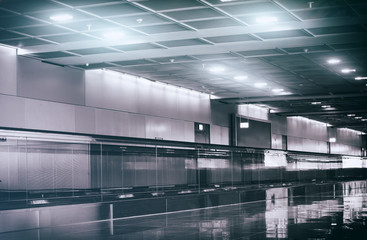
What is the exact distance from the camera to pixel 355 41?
69.1ft

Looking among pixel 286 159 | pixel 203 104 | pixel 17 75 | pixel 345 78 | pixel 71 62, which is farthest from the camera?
pixel 203 104

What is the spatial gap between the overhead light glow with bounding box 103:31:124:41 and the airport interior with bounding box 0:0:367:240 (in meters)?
0.03

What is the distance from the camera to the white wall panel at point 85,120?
87.2 feet

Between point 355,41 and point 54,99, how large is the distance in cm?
1227

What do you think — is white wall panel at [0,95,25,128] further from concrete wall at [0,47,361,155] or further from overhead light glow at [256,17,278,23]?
overhead light glow at [256,17,278,23]

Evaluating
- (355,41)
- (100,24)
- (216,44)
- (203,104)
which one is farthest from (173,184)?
(203,104)

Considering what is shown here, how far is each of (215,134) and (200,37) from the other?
19591 mm

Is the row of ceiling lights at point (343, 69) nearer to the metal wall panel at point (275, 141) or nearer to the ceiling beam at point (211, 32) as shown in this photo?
the ceiling beam at point (211, 32)

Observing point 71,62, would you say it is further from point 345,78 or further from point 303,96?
point 303,96

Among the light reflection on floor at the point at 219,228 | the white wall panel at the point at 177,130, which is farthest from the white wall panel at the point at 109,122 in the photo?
the light reflection on floor at the point at 219,228

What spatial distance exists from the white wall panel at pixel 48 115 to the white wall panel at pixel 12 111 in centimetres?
30

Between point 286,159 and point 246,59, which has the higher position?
point 246,59

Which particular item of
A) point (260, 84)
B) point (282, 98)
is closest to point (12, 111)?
point (260, 84)

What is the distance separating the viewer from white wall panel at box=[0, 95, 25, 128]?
2242 cm
